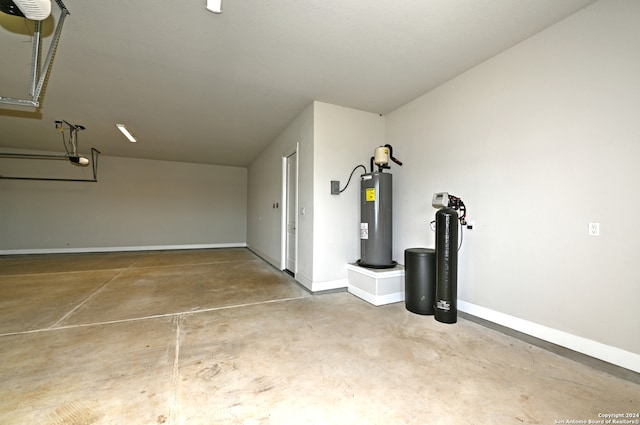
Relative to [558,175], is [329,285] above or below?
below

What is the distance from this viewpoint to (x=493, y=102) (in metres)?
2.71

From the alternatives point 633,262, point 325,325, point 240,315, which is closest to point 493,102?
point 633,262

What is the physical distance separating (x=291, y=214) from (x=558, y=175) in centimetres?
383

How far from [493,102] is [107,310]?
5.04 m

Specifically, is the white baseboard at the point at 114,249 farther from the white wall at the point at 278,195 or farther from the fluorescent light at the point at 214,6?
the fluorescent light at the point at 214,6

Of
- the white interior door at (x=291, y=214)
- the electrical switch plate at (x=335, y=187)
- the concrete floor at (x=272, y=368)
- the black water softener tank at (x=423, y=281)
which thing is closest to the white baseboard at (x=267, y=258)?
the white interior door at (x=291, y=214)

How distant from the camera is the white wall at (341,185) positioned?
382 cm

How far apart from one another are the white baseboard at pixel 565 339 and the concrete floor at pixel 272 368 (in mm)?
160

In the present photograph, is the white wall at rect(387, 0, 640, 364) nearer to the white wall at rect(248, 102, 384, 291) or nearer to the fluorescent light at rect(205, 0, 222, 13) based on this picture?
the white wall at rect(248, 102, 384, 291)

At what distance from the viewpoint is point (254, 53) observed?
271 cm

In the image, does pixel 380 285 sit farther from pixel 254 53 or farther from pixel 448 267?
pixel 254 53

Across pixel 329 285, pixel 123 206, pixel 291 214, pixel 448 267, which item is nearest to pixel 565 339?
pixel 448 267

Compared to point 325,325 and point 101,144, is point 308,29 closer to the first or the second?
point 325,325

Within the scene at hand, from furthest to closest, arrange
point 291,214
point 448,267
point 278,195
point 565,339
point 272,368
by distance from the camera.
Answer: point 278,195 < point 291,214 < point 448,267 < point 565,339 < point 272,368
